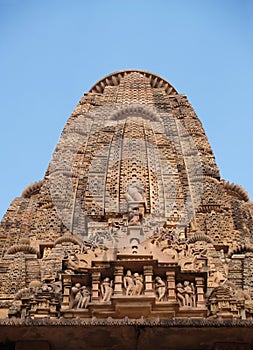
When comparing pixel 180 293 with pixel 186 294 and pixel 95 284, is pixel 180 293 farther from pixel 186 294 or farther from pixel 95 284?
pixel 95 284

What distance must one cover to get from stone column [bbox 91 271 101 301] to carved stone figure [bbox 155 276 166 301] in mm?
1141

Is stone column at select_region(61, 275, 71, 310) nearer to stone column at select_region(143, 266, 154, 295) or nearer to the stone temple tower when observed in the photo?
the stone temple tower

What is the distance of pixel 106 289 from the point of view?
15984 millimetres

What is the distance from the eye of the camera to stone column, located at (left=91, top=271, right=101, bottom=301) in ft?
52.0

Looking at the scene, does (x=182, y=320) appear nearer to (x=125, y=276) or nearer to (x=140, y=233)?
(x=125, y=276)

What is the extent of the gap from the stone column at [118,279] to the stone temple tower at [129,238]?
23 mm

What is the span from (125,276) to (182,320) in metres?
3.17

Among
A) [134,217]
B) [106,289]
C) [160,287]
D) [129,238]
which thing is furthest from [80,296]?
[134,217]

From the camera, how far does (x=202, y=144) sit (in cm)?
3734

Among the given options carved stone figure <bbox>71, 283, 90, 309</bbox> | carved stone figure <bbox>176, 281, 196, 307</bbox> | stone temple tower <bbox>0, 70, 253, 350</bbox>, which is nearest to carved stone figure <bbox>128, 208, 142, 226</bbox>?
stone temple tower <bbox>0, 70, 253, 350</bbox>

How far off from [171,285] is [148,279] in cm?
48

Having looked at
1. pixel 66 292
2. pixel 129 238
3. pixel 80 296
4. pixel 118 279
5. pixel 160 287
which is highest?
pixel 129 238

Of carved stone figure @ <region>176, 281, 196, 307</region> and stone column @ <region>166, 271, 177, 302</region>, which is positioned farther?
carved stone figure @ <region>176, 281, 196, 307</region>

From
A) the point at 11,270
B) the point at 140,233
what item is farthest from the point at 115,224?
the point at 140,233
